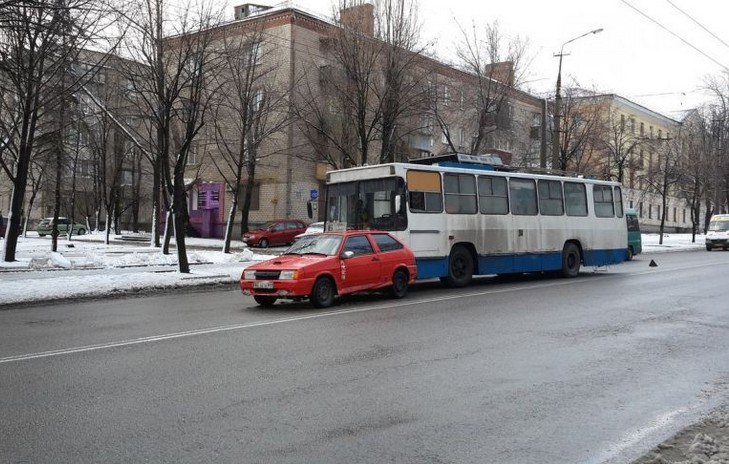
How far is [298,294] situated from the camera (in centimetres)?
1220

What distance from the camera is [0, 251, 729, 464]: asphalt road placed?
194 inches

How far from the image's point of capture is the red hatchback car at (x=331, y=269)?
12383mm

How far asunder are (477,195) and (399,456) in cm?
1344

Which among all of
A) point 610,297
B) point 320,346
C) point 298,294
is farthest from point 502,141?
point 320,346

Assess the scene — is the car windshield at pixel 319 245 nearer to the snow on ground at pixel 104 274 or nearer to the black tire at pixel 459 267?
the black tire at pixel 459 267

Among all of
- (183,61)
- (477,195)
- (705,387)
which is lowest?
(705,387)

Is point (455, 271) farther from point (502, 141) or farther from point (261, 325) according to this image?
point (502, 141)

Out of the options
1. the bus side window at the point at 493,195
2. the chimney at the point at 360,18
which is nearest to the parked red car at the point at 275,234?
the chimney at the point at 360,18

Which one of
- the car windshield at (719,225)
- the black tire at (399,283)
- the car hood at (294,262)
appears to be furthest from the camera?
the car windshield at (719,225)

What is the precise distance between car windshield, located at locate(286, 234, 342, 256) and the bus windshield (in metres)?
2.36

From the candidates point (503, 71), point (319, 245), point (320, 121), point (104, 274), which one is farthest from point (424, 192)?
point (503, 71)

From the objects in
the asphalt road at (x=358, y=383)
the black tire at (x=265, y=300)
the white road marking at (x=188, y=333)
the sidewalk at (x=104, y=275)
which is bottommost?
the asphalt road at (x=358, y=383)

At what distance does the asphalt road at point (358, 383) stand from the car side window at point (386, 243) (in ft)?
7.30

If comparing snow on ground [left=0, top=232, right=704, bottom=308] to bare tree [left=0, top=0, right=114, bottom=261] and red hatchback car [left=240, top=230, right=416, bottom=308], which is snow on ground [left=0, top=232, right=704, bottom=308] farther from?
red hatchback car [left=240, top=230, right=416, bottom=308]
